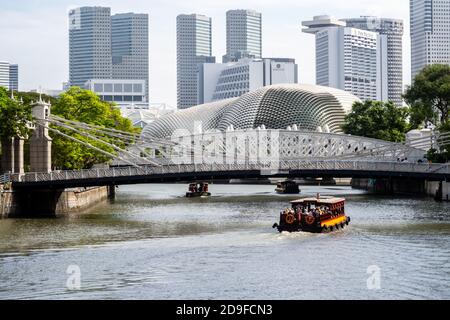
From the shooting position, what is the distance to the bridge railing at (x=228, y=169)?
93.4 meters

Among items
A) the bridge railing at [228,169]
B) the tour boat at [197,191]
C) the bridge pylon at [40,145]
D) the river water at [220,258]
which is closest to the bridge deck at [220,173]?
the bridge railing at [228,169]

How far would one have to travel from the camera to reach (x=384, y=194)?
135 metres

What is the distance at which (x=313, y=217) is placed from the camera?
72500mm

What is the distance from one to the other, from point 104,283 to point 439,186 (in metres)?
67.3

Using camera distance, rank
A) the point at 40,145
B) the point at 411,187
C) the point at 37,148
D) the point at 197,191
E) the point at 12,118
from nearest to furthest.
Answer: the point at 12,118 → the point at 40,145 → the point at 37,148 → the point at 411,187 → the point at 197,191

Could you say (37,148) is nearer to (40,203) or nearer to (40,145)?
(40,145)

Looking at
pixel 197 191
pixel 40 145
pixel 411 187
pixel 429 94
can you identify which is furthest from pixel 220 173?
pixel 429 94

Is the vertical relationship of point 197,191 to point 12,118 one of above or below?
below

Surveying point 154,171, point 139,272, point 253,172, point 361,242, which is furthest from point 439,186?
point 139,272

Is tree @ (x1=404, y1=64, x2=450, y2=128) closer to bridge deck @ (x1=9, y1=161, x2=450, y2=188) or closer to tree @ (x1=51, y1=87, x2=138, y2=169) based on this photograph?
tree @ (x1=51, y1=87, x2=138, y2=169)

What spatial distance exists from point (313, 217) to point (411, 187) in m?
62.0

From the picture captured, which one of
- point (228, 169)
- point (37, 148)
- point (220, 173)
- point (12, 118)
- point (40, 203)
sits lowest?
point (40, 203)

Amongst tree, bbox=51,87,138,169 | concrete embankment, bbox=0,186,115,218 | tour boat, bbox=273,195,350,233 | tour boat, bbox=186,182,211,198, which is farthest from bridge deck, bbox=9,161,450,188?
tour boat, bbox=186,182,211,198

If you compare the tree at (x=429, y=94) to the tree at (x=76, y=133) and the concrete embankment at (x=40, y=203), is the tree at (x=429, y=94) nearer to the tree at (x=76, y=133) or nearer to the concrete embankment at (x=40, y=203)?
the tree at (x=76, y=133)
